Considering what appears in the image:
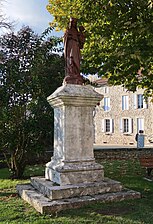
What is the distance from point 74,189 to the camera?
18.1 feet

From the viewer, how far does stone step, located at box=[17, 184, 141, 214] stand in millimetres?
4934

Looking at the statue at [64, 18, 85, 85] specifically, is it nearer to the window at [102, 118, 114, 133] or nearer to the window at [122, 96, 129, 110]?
the window at [122, 96, 129, 110]

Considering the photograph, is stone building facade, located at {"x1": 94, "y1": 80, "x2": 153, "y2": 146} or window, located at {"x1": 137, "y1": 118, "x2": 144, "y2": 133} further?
window, located at {"x1": 137, "y1": 118, "x2": 144, "y2": 133}

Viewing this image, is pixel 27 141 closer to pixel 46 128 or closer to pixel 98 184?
pixel 46 128

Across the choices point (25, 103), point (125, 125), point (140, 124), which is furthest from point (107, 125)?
point (25, 103)

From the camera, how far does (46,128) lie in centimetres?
906

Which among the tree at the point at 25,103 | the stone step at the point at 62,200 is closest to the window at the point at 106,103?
the tree at the point at 25,103

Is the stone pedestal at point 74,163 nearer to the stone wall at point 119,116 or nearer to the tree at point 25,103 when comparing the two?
the tree at point 25,103

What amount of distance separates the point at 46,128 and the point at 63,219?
15.7 feet

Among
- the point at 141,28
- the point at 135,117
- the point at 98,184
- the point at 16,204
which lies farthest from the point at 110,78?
the point at 135,117

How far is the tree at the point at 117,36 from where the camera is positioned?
8188 millimetres

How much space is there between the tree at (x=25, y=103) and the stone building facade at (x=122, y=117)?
22624 millimetres

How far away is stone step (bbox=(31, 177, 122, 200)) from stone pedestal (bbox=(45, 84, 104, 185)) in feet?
0.67

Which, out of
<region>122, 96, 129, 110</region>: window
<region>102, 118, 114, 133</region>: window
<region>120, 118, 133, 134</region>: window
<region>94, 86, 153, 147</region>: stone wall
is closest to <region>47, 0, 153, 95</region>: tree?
<region>94, 86, 153, 147</region>: stone wall
